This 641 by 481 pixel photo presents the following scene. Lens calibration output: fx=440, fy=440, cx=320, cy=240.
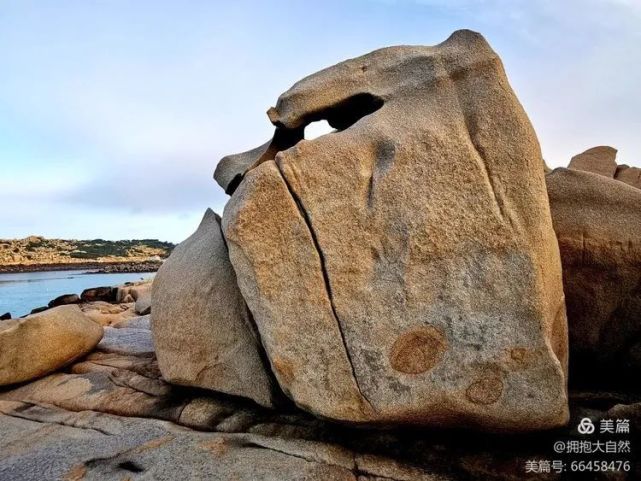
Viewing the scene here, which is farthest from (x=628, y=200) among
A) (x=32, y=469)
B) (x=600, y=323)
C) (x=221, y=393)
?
(x=32, y=469)

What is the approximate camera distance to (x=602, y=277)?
5793 millimetres

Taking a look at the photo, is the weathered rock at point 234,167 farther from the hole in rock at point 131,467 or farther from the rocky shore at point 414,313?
the hole in rock at point 131,467

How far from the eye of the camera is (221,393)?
636 centimetres

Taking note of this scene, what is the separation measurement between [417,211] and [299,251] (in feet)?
4.36

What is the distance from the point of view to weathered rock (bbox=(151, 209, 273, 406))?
5.91m

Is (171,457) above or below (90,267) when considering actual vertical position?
below

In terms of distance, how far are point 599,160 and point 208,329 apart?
10891 mm

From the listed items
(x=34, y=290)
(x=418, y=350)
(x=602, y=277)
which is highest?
(x=602, y=277)

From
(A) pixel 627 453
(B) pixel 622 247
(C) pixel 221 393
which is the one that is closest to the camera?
(A) pixel 627 453

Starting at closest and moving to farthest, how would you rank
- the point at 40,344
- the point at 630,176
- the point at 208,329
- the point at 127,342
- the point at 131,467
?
the point at 131,467
the point at 208,329
the point at 40,344
the point at 127,342
the point at 630,176

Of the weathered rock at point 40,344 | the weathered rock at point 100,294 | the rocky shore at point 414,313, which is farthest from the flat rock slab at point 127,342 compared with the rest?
the weathered rock at point 100,294

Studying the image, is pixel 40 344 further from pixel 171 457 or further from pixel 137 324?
pixel 171 457

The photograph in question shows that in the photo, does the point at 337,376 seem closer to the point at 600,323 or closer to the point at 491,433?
the point at 491,433

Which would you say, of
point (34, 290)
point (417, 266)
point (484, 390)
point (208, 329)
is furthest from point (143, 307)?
point (34, 290)
